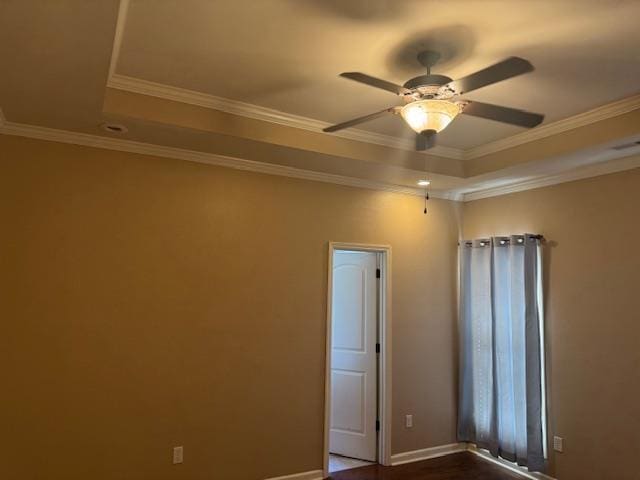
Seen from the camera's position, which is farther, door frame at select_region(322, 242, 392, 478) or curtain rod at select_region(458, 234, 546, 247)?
door frame at select_region(322, 242, 392, 478)

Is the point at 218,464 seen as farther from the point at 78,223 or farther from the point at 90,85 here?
the point at 90,85

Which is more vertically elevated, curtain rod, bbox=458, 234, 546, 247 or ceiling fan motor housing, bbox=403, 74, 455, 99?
ceiling fan motor housing, bbox=403, 74, 455, 99

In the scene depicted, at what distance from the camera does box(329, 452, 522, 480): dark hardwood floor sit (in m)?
3.97

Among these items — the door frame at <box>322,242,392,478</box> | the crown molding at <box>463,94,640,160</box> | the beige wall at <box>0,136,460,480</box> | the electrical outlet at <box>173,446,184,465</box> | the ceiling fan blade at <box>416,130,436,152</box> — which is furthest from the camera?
the door frame at <box>322,242,392,478</box>

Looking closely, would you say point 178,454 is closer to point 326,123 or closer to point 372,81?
point 326,123

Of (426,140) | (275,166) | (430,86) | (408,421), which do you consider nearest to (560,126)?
(426,140)

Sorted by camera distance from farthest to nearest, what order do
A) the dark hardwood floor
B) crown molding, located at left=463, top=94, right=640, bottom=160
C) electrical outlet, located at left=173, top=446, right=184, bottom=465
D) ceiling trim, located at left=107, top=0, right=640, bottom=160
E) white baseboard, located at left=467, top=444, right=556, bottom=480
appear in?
the dark hardwood floor → white baseboard, located at left=467, top=444, right=556, bottom=480 → electrical outlet, located at left=173, top=446, right=184, bottom=465 → crown molding, located at left=463, top=94, right=640, bottom=160 → ceiling trim, located at left=107, top=0, right=640, bottom=160

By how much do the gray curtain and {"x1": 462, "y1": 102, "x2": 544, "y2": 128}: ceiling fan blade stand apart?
2.08 meters

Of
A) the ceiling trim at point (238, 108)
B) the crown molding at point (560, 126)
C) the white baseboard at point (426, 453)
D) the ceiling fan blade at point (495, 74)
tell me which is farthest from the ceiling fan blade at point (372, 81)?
the white baseboard at point (426, 453)

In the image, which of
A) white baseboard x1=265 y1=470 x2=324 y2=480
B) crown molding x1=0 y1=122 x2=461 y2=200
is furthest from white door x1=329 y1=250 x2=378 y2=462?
crown molding x1=0 y1=122 x2=461 y2=200

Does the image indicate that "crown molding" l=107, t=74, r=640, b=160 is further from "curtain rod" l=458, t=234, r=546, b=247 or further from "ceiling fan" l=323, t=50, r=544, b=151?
"ceiling fan" l=323, t=50, r=544, b=151

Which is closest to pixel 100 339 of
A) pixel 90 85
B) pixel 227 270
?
pixel 227 270

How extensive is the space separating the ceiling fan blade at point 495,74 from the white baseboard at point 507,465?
137 inches

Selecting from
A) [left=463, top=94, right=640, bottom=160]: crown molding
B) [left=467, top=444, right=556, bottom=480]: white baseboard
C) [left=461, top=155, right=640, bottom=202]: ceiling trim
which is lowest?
[left=467, top=444, right=556, bottom=480]: white baseboard
